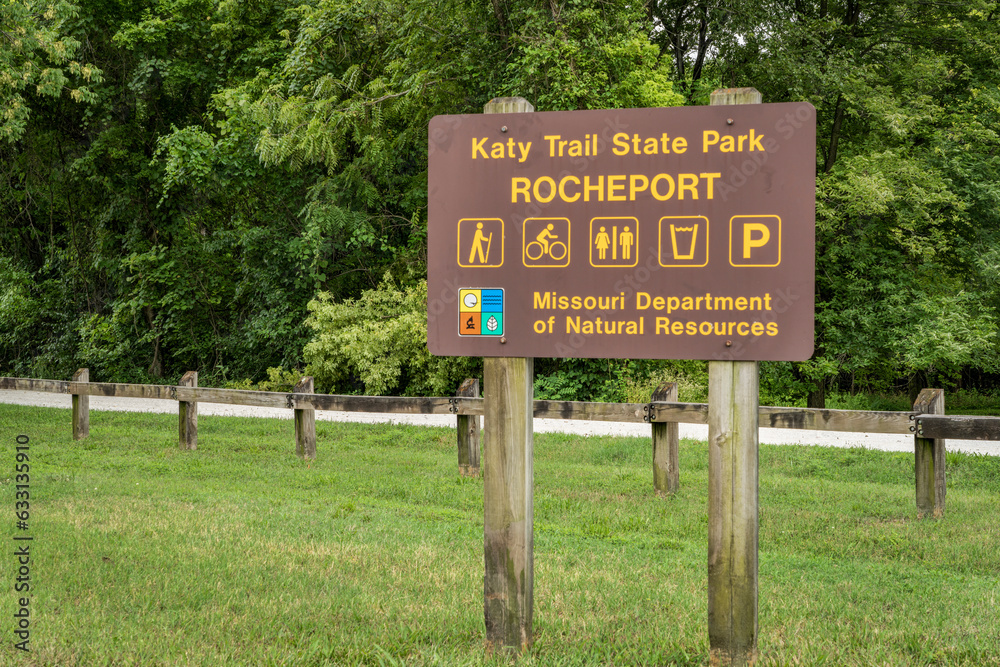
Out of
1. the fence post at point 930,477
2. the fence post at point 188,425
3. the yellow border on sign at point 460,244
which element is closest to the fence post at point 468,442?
the fence post at point 188,425

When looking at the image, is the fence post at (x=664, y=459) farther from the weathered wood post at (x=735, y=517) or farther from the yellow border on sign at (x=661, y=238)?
the yellow border on sign at (x=661, y=238)

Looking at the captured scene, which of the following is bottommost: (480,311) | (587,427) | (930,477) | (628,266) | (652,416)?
(587,427)

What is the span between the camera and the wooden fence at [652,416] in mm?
7754

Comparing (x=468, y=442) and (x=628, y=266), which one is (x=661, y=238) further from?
(x=468, y=442)

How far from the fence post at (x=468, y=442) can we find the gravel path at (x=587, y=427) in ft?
13.5

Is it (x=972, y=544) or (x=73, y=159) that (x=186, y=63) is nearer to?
(x=73, y=159)

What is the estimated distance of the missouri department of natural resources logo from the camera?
415cm

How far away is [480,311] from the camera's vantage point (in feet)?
13.7

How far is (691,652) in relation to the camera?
13.7 ft

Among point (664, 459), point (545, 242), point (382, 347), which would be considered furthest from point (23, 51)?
point (545, 242)

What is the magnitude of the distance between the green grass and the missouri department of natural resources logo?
153cm

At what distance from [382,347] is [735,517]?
15353 millimetres

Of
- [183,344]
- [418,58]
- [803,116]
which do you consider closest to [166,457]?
[803,116]

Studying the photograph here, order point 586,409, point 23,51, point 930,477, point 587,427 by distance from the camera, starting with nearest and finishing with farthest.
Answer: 1. point 930,477
2. point 586,409
3. point 23,51
4. point 587,427
